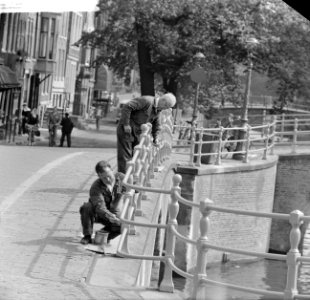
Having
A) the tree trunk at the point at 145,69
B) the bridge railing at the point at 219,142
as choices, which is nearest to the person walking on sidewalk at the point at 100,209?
the bridge railing at the point at 219,142

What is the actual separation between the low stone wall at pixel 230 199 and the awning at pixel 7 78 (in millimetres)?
9608

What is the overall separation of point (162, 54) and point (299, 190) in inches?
341

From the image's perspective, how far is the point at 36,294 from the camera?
7.46 meters

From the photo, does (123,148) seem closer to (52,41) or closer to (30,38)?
(30,38)

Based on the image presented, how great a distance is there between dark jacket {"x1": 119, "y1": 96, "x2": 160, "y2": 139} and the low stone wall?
506 inches

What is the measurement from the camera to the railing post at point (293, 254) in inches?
295

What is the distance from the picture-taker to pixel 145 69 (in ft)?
138

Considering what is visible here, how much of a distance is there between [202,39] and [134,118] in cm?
2882

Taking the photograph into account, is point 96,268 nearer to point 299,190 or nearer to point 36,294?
point 36,294

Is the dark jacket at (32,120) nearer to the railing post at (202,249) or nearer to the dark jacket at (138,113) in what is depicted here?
the dark jacket at (138,113)

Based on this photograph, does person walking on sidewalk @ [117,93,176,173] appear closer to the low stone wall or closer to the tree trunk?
the low stone wall

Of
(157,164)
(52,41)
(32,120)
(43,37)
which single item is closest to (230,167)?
(157,164)

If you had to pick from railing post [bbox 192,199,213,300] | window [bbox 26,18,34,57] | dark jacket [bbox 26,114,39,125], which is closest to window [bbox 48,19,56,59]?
window [bbox 26,18,34,57]

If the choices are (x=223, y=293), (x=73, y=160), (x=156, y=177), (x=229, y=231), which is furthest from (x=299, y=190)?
(x=156, y=177)
